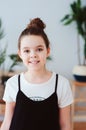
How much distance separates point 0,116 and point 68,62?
120 centimetres

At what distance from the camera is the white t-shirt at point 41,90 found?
33.2 inches

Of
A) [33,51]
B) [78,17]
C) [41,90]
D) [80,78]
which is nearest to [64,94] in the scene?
[41,90]

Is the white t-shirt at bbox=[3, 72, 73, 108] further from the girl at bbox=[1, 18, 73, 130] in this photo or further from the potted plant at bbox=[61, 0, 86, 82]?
the potted plant at bbox=[61, 0, 86, 82]

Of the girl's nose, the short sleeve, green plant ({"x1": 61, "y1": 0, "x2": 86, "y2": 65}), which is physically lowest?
the short sleeve

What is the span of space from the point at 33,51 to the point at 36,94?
5.7 inches

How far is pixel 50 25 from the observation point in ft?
10.8

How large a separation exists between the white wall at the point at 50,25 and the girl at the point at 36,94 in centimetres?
242

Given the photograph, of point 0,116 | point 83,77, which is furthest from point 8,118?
point 83,77

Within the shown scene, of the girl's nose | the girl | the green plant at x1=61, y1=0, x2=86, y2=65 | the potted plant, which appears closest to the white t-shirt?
the girl

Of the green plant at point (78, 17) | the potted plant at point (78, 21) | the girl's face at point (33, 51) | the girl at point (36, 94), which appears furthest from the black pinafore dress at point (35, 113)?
the green plant at point (78, 17)

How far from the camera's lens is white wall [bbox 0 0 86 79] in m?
3.23

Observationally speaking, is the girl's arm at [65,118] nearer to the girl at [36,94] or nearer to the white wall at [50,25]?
the girl at [36,94]

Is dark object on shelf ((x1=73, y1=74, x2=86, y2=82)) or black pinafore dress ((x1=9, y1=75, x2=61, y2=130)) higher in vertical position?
black pinafore dress ((x1=9, y1=75, x2=61, y2=130))

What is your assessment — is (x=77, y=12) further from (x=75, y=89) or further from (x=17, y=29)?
(x=75, y=89)
